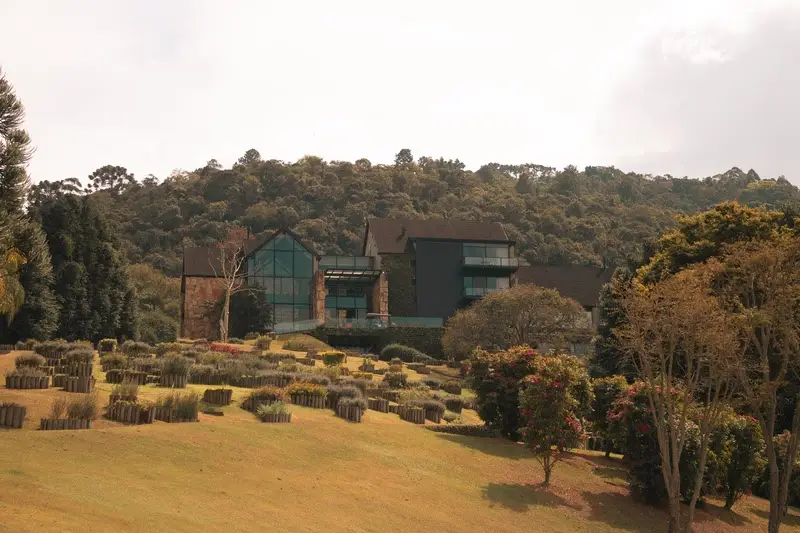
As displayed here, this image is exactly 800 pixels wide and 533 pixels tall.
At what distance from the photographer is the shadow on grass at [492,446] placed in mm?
30470

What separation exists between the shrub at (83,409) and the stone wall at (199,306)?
5008 centimetres

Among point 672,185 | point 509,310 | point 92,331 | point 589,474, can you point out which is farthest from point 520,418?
point 672,185

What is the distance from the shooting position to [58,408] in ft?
71.8

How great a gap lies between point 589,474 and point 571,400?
3.27m

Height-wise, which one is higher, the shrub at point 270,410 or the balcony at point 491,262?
the balcony at point 491,262

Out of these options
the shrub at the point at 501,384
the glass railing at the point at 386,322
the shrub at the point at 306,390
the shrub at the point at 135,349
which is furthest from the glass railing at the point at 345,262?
the shrub at the point at 306,390

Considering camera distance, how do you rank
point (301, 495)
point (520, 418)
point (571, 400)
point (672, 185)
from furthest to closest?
1. point (672, 185)
2. point (520, 418)
3. point (571, 400)
4. point (301, 495)

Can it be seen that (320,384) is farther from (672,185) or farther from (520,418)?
(672,185)

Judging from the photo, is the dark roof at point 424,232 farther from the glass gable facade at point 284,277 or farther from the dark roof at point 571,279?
the glass gable facade at point 284,277

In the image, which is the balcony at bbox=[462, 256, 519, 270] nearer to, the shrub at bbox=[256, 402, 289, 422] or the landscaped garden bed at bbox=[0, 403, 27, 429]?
the shrub at bbox=[256, 402, 289, 422]

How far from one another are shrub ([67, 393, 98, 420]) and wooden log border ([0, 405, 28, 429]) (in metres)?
1.37

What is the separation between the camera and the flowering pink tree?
27734mm

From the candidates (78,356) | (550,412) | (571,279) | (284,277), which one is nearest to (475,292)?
(571,279)

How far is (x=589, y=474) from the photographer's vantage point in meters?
30.4
